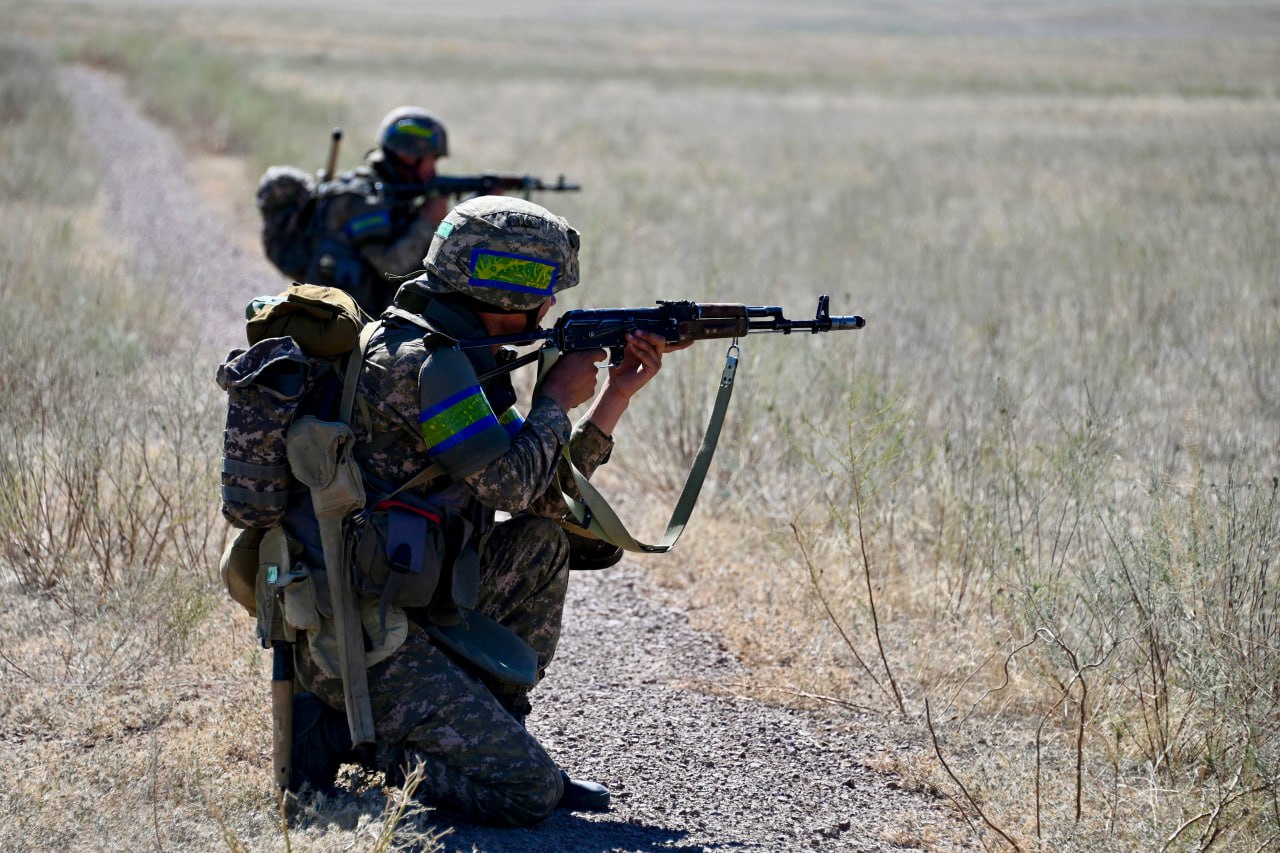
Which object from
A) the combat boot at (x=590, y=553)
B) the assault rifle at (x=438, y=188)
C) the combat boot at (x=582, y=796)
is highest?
the assault rifle at (x=438, y=188)

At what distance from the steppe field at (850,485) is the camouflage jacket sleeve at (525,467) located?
2.45ft

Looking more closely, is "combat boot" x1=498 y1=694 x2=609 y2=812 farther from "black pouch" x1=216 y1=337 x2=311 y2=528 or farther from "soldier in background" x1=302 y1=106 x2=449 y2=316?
"soldier in background" x1=302 y1=106 x2=449 y2=316

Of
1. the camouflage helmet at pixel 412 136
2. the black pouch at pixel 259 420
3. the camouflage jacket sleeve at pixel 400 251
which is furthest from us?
the camouflage helmet at pixel 412 136

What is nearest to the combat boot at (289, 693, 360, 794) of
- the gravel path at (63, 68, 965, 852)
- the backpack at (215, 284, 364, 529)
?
the gravel path at (63, 68, 965, 852)

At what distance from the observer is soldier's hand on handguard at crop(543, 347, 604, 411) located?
10.9 feet

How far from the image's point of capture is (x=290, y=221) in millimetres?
7250

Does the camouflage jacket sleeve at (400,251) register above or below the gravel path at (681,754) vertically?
above

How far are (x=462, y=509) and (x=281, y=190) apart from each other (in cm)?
450

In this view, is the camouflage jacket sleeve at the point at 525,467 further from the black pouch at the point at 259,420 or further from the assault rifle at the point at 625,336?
the black pouch at the point at 259,420

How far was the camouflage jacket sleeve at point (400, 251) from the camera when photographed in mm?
7082

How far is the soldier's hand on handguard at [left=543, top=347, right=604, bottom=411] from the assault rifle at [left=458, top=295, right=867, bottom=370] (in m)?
0.03

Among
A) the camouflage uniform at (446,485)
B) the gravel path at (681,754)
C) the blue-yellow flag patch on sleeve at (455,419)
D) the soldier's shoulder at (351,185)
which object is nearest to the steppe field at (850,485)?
the gravel path at (681,754)

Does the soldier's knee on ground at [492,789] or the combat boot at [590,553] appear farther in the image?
the combat boot at [590,553]

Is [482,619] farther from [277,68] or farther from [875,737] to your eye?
[277,68]
